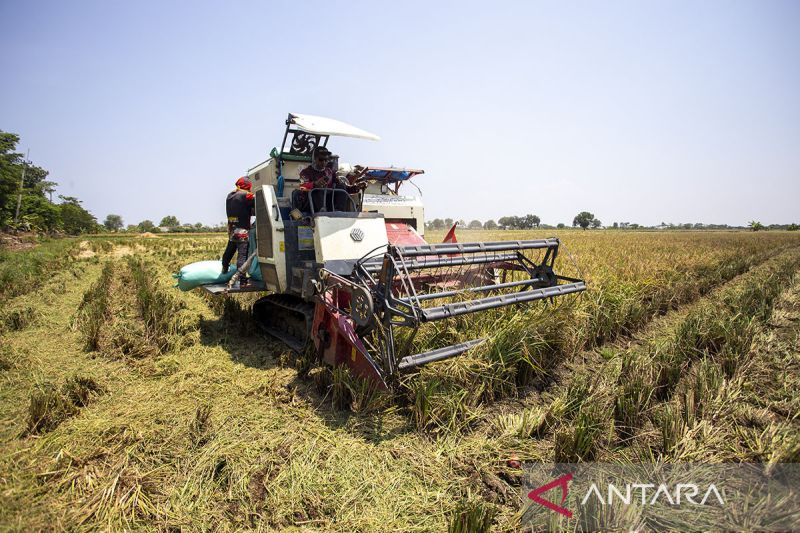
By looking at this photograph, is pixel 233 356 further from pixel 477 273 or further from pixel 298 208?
pixel 477 273

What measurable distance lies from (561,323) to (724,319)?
2.21 m

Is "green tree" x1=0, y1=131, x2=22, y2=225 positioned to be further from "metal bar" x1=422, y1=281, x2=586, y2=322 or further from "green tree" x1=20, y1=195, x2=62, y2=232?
"metal bar" x1=422, y1=281, x2=586, y2=322

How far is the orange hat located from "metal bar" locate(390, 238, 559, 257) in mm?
3684

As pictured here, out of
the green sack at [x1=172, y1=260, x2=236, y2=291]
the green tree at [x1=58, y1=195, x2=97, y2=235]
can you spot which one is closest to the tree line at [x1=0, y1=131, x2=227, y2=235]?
the green tree at [x1=58, y1=195, x2=97, y2=235]

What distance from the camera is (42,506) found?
2172 mm

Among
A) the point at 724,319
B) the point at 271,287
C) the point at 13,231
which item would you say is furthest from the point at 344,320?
the point at 13,231

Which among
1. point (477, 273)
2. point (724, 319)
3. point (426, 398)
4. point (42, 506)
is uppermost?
point (477, 273)

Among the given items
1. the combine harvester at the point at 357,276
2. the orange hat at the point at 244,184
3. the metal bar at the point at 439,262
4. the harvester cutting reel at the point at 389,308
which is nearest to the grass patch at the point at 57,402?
the combine harvester at the point at 357,276

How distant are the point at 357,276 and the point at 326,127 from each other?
8.01 ft

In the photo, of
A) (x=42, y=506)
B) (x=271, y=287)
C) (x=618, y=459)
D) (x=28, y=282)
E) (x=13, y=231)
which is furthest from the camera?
(x=13, y=231)

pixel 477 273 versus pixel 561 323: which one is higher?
pixel 477 273

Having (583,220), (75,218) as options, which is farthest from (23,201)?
(583,220)

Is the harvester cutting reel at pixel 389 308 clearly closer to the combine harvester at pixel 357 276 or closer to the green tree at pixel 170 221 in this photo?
the combine harvester at pixel 357 276

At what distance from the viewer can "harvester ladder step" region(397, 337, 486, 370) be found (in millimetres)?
3180
